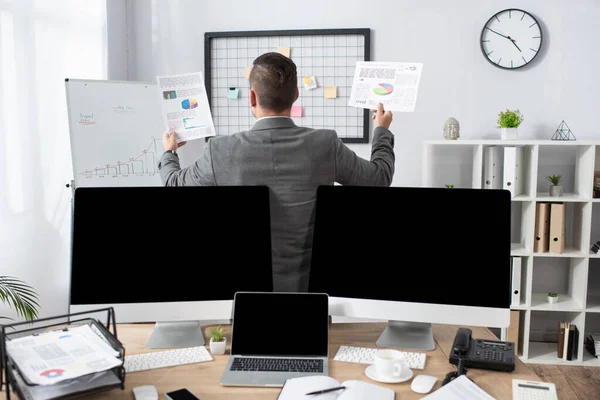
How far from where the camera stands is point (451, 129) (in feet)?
11.5

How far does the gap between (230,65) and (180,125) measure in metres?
1.86

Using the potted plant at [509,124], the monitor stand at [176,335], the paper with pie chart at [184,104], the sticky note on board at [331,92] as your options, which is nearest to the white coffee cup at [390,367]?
the monitor stand at [176,335]

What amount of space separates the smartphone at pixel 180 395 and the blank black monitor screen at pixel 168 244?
30 centimetres

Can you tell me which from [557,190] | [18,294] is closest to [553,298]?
[557,190]

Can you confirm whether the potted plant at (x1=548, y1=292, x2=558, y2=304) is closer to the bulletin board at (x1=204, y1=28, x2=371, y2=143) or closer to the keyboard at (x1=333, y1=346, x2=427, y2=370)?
the bulletin board at (x1=204, y1=28, x2=371, y2=143)

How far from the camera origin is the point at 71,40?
3287mm

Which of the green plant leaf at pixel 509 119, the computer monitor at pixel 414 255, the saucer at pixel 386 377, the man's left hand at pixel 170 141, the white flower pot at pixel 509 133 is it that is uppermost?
the green plant leaf at pixel 509 119

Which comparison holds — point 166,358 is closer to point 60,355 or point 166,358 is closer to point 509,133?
point 60,355

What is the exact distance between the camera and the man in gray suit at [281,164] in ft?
5.81

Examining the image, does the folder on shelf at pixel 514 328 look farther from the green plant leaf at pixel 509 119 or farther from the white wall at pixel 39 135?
the white wall at pixel 39 135

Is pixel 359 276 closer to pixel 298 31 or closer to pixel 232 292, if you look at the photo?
pixel 232 292

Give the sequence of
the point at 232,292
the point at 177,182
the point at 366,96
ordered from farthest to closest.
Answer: the point at 366,96 < the point at 177,182 < the point at 232,292

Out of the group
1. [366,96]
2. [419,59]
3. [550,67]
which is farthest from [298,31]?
[366,96]

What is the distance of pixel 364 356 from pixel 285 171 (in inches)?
23.8
